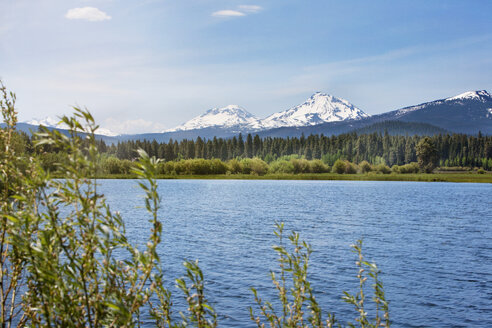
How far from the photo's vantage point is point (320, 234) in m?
35.4

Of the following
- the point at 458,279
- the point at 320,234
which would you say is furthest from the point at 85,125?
the point at 320,234

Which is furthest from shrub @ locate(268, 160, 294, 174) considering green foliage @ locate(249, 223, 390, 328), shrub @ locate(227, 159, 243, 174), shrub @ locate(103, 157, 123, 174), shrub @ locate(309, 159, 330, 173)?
green foliage @ locate(249, 223, 390, 328)

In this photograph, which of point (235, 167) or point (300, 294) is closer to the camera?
point (300, 294)

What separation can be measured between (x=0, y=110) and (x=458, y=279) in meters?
22.2

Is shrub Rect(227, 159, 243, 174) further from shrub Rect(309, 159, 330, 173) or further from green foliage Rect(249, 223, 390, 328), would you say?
green foliage Rect(249, 223, 390, 328)

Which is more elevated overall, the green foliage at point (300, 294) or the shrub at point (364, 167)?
the shrub at point (364, 167)

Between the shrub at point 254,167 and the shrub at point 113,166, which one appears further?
the shrub at point 254,167

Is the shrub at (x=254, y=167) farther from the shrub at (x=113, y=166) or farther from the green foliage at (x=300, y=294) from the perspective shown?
the green foliage at (x=300, y=294)

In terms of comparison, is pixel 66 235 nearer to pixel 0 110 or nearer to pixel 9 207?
pixel 9 207

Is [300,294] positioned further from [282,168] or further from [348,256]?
[282,168]

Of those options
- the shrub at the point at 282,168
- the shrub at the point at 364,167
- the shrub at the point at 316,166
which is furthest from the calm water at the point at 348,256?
the shrub at the point at 364,167

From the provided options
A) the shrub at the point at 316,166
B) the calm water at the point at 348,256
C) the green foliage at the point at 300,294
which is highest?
the shrub at the point at 316,166

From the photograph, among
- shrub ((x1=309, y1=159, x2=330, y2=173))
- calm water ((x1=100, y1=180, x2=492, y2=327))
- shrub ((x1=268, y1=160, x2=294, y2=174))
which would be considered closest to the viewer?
calm water ((x1=100, y1=180, x2=492, y2=327))

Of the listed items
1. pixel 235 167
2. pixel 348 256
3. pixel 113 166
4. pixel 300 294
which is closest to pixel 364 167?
pixel 235 167
